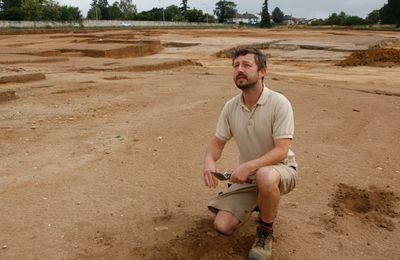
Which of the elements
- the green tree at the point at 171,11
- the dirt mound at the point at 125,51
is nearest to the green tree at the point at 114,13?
the green tree at the point at 171,11

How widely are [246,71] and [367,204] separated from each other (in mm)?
1827

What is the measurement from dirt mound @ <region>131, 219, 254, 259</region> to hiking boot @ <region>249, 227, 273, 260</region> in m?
0.13

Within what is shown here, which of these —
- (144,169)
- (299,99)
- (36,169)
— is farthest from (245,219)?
(299,99)

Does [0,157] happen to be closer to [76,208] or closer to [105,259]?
[76,208]

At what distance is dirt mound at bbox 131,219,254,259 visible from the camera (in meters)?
2.97

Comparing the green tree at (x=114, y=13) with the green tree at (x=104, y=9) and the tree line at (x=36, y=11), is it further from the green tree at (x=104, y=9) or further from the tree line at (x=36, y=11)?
the tree line at (x=36, y=11)

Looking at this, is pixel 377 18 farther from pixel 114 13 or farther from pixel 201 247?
pixel 201 247

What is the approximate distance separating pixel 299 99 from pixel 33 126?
462 cm

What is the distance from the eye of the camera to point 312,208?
3770mm

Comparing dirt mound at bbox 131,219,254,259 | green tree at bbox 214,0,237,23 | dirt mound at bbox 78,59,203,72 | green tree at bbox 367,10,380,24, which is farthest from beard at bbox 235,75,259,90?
green tree at bbox 214,0,237,23

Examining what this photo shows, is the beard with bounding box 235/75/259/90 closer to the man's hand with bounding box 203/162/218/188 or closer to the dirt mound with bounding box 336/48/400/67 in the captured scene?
the man's hand with bounding box 203/162/218/188

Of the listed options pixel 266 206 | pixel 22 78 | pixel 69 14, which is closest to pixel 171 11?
pixel 69 14

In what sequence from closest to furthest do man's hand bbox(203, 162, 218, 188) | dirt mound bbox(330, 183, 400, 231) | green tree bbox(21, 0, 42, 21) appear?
man's hand bbox(203, 162, 218, 188) < dirt mound bbox(330, 183, 400, 231) < green tree bbox(21, 0, 42, 21)

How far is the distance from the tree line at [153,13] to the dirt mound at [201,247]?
5134 cm
